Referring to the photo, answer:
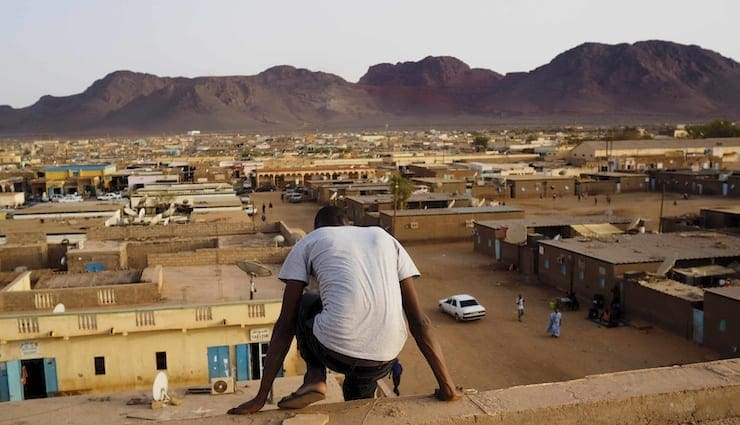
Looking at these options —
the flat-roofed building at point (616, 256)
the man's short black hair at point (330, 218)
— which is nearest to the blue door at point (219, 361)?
the man's short black hair at point (330, 218)

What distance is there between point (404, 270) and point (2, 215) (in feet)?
100

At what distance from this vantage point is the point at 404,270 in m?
3.32

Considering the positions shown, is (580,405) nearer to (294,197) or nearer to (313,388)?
(313,388)

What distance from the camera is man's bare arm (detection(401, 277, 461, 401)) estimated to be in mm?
3244

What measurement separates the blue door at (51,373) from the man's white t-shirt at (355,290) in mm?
9427

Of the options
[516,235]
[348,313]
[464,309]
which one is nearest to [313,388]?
[348,313]

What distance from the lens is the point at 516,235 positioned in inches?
992

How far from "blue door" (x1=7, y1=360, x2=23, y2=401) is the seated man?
923 centimetres

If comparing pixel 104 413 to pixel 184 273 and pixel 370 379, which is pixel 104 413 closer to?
pixel 370 379

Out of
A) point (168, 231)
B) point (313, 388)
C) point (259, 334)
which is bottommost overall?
point (259, 334)

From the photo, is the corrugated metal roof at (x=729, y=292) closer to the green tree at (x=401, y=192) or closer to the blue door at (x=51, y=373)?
the blue door at (x=51, y=373)

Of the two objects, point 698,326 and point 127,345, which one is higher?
point 127,345

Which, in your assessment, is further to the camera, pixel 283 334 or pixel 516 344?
pixel 516 344

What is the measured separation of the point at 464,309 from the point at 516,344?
2364mm
